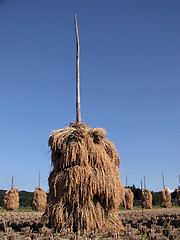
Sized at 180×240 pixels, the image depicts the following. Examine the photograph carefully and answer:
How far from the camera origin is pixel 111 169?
6.36m

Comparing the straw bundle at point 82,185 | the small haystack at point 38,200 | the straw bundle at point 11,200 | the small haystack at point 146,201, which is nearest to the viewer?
the straw bundle at point 82,185

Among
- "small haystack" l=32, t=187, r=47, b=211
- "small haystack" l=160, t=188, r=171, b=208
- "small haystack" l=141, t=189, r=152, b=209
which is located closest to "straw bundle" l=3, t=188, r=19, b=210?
"small haystack" l=32, t=187, r=47, b=211

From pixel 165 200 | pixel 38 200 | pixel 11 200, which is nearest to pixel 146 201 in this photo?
pixel 165 200

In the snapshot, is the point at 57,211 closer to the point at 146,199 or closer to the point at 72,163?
the point at 72,163

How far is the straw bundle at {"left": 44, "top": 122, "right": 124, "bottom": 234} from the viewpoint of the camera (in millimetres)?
5785

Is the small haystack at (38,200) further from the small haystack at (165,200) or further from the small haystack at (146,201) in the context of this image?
the small haystack at (165,200)

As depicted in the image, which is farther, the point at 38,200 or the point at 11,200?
the point at 38,200

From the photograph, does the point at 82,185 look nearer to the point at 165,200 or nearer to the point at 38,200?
the point at 38,200

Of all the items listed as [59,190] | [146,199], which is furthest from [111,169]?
[146,199]

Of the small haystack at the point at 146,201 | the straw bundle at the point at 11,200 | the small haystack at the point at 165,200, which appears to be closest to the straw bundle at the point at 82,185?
the straw bundle at the point at 11,200

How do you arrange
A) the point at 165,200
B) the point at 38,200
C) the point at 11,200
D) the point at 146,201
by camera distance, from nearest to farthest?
the point at 11,200 < the point at 38,200 < the point at 146,201 < the point at 165,200

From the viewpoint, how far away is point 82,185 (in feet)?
19.4

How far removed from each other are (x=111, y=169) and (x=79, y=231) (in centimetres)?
167

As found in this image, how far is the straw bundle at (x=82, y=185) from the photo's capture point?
5785 mm
